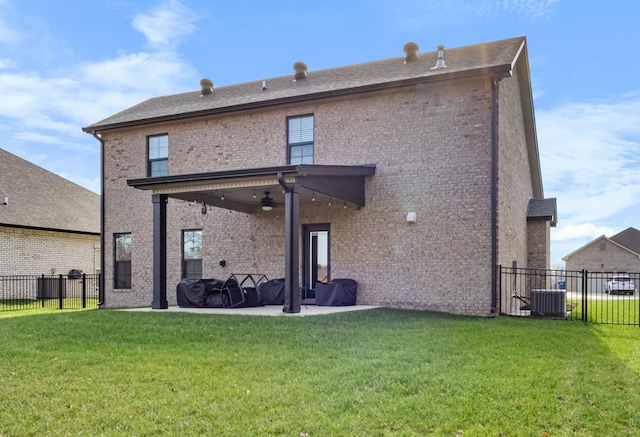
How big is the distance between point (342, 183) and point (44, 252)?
618 inches

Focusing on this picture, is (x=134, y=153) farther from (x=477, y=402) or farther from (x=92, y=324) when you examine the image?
(x=477, y=402)

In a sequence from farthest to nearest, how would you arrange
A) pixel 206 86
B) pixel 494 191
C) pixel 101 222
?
pixel 206 86, pixel 101 222, pixel 494 191

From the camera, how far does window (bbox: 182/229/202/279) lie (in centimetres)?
1562

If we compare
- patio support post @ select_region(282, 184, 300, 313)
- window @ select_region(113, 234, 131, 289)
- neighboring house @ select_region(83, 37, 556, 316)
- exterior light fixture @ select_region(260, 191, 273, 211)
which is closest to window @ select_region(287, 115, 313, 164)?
neighboring house @ select_region(83, 37, 556, 316)

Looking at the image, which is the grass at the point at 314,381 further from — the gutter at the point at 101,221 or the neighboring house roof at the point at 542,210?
the neighboring house roof at the point at 542,210

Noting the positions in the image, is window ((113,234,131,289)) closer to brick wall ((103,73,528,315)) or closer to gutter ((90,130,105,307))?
gutter ((90,130,105,307))

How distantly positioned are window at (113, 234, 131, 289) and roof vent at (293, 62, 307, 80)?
7.67 meters

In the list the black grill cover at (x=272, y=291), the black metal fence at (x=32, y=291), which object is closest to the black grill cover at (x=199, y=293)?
the black grill cover at (x=272, y=291)

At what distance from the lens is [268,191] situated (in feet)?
41.4

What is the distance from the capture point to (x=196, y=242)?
1570 cm

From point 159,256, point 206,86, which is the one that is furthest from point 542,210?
point 159,256

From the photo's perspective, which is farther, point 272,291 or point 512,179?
point 512,179

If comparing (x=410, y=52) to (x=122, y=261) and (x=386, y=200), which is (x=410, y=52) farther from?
(x=122, y=261)

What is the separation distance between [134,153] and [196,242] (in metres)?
3.76
